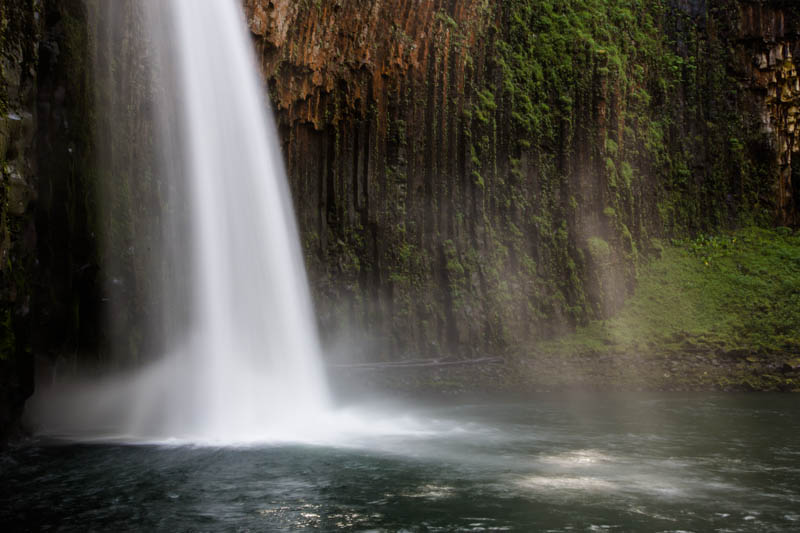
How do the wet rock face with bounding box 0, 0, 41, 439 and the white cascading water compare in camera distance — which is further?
the white cascading water

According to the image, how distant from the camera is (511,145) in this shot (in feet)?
82.2

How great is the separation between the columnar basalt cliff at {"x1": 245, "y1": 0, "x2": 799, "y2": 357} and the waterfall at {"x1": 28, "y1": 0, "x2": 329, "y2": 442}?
116 inches

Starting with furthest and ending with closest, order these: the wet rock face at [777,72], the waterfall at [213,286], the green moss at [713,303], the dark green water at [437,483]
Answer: the wet rock face at [777,72], the green moss at [713,303], the waterfall at [213,286], the dark green water at [437,483]

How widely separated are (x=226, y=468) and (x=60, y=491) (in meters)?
2.16

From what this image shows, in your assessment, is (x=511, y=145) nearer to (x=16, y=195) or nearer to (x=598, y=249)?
(x=598, y=249)

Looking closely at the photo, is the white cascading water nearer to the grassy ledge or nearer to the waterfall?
the waterfall

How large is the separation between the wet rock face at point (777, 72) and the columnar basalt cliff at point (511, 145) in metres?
0.07

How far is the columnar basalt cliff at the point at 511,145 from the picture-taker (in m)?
21.5

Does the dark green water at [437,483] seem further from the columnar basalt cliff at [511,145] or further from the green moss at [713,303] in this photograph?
the columnar basalt cliff at [511,145]

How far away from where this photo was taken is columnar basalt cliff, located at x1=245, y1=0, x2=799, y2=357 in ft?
70.4

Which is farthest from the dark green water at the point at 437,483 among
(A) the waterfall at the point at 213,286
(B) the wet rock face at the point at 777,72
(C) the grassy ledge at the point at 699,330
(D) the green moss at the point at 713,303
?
(B) the wet rock face at the point at 777,72

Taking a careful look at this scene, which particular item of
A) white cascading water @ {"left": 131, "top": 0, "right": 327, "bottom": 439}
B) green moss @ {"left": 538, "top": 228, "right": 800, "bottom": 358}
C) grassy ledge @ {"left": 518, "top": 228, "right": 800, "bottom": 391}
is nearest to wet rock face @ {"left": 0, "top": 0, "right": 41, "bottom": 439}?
white cascading water @ {"left": 131, "top": 0, "right": 327, "bottom": 439}

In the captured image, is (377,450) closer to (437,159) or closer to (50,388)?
(50,388)

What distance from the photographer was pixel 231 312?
584 inches
